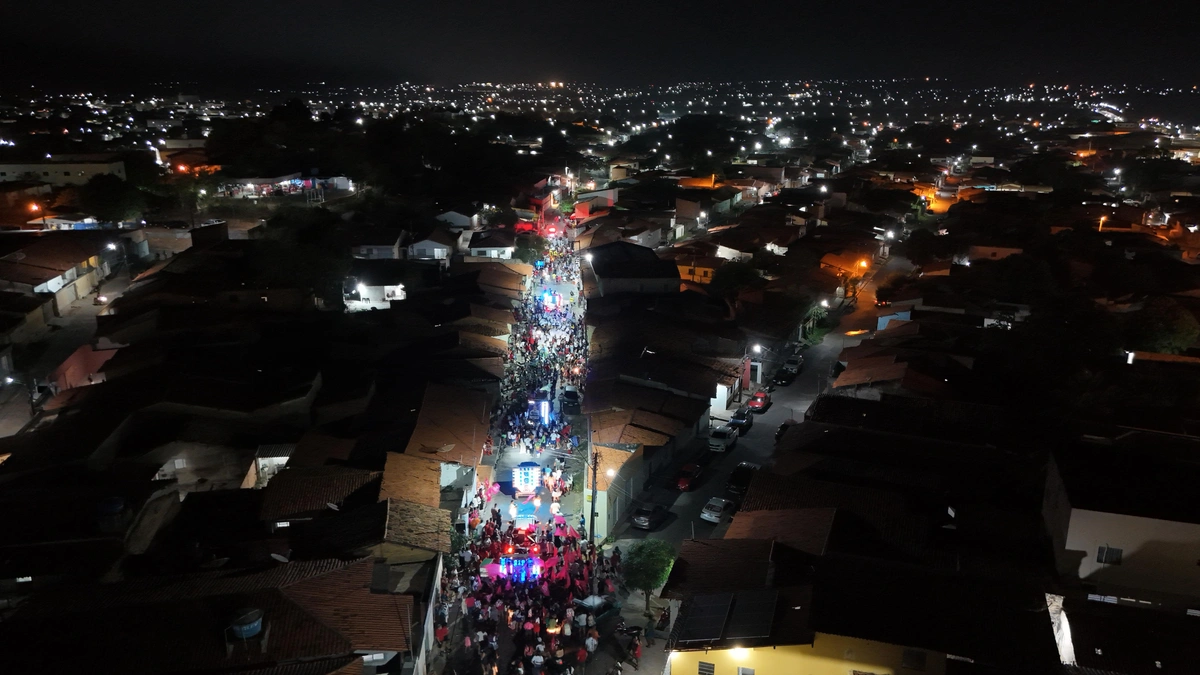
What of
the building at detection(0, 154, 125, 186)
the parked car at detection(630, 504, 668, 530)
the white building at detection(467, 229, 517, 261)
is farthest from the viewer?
the building at detection(0, 154, 125, 186)

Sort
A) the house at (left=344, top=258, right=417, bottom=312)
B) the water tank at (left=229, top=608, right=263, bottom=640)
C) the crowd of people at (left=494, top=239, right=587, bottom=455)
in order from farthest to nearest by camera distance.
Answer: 1. the house at (left=344, top=258, right=417, bottom=312)
2. the crowd of people at (left=494, top=239, right=587, bottom=455)
3. the water tank at (left=229, top=608, right=263, bottom=640)

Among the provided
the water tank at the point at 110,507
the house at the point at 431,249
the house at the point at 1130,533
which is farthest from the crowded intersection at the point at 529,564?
the house at the point at 431,249

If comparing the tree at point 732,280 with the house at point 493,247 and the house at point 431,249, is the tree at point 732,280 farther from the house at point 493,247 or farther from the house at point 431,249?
the house at point 431,249

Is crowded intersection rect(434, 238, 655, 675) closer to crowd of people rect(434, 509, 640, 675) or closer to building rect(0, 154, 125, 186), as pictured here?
crowd of people rect(434, 509, 640, 675)

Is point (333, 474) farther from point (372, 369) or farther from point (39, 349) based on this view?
point (39, 349)

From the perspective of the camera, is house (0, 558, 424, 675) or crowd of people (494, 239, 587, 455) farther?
crowd of people (494, 239, 587, 455)

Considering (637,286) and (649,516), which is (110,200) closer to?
(637,286)

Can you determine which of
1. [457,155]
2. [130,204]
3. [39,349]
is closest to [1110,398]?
[39,349]

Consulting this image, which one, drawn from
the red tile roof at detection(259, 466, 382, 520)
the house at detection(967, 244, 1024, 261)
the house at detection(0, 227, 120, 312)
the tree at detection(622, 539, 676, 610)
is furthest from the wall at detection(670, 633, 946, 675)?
the house at detection(967, 244, 1024, 261)
